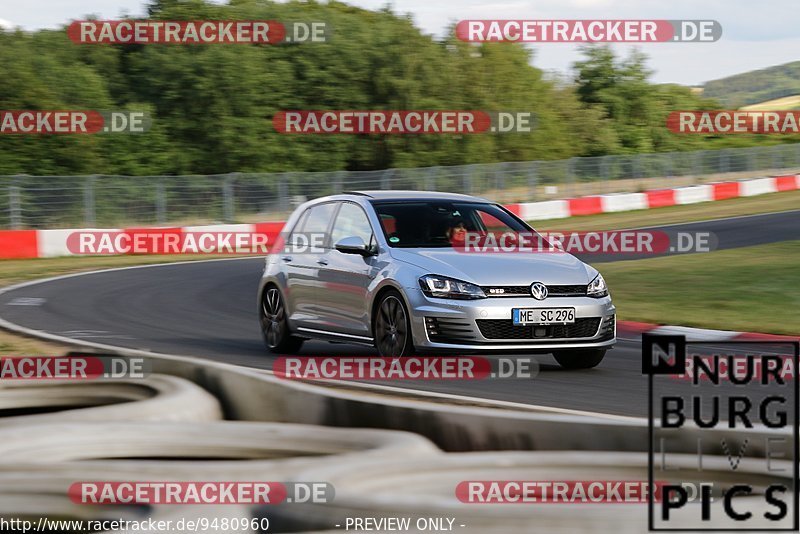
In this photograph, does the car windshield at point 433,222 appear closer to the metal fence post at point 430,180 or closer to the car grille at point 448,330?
the car grille at point 448,330

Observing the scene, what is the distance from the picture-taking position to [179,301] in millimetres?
19047

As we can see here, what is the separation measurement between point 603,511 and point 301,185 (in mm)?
34050

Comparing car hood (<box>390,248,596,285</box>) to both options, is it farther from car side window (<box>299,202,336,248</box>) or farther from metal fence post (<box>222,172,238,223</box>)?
metal fence post (<box>222,172,238,223</box>)

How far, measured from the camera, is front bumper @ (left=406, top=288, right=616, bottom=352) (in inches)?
424

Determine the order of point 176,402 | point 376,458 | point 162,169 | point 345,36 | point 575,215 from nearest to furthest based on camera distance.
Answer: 1. point 376,458
2. point 176,402
3. point 575,215
4. point 162,169
5. point 345,36

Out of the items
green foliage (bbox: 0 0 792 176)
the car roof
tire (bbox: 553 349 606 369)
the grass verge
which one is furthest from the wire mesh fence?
tire (bbox: 553 349 606 369)

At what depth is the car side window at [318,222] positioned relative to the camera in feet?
42.0

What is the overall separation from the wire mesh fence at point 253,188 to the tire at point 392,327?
74.8 feet

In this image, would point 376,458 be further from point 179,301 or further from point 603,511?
point 179,301

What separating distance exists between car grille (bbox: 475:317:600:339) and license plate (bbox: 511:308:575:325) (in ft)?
0.13

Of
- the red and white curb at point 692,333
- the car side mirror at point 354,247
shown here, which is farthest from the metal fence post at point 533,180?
the car side mirror at point 354,247

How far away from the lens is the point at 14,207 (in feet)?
107

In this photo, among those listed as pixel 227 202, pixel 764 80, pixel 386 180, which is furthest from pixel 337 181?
pixel 764 80

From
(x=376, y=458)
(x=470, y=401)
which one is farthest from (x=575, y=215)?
(x=376, y=458)
